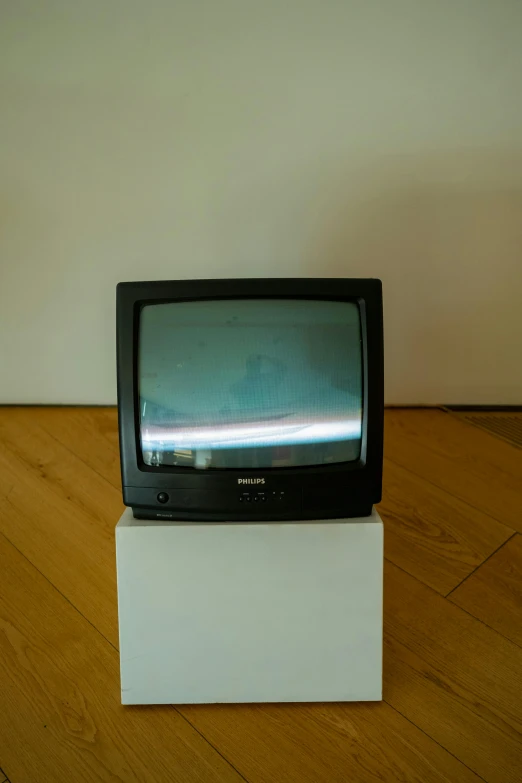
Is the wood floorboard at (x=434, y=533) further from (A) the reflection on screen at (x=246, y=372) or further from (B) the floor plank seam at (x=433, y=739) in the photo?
(A) the reflection on screen at (x=246, y=372)

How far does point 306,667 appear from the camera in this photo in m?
0.98

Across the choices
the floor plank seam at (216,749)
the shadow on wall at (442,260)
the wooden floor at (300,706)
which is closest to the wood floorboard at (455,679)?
the wooden floor at (300,706)

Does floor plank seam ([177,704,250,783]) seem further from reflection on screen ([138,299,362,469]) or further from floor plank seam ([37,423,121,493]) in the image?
floor plank seam ([37,423,121,493])

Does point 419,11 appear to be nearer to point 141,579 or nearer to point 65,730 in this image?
point 141,579

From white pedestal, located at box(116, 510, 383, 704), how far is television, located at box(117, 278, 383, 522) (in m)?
0.07

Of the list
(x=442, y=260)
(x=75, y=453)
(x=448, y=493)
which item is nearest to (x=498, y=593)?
(x=448, y=493)

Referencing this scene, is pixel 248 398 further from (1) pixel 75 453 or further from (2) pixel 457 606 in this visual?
(1) pixel 75 453

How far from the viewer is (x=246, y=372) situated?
2.99ft

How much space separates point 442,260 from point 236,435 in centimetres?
109

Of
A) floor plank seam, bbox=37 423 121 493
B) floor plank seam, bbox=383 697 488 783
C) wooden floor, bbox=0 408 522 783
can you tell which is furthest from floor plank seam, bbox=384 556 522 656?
floor plank seam, bbox=37 423 121 493

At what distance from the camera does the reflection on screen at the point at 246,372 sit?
2.99 feet

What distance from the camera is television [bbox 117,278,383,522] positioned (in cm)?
91

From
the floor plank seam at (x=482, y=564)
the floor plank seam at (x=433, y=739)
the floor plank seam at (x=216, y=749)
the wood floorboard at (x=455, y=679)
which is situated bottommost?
the floor plank seam at (x=216, y=749)

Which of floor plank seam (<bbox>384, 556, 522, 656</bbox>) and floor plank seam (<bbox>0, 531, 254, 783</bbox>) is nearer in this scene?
floor plank seam (<bbox>0, 531, 254, 783</bbox>)
